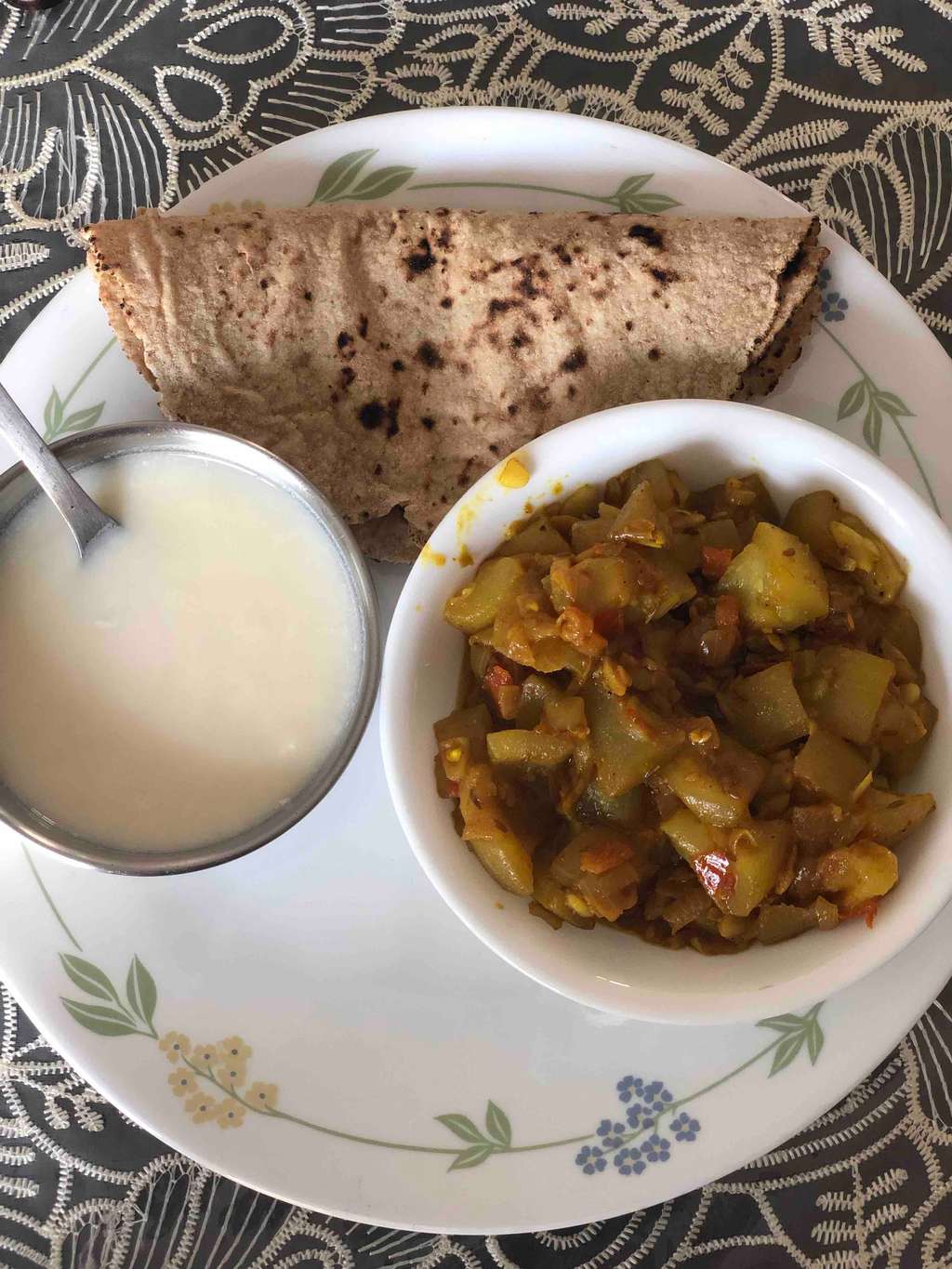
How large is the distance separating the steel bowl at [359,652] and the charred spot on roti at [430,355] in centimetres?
40

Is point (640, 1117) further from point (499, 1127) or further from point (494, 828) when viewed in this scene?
point (494, 828)

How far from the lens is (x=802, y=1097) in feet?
6.96

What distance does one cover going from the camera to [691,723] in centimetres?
182

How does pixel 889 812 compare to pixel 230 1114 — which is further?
pixel 230 1114

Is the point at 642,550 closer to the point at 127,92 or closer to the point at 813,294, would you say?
the point at 813,294

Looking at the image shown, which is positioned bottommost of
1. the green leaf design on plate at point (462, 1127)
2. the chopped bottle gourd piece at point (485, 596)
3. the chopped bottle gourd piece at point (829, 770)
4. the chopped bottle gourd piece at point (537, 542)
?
the green leaf design on plate at point (462, 1127)

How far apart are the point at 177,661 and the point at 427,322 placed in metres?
0.91

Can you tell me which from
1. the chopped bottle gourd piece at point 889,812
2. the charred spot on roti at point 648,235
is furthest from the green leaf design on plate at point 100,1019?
the charred spot on roti at point 648,235

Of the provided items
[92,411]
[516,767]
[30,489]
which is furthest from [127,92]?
[516,767]

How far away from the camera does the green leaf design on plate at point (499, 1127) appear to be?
2.15 metres

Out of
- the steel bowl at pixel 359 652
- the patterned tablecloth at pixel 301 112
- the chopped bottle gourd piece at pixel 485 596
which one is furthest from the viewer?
the patterned tablecloth at pixel 301 112

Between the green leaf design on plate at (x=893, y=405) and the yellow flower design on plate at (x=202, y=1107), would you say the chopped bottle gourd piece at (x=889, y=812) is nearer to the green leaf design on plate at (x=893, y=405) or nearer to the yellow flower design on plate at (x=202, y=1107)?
the green leaf design on plate at (x=893, y=405)

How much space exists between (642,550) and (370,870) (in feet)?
3.14

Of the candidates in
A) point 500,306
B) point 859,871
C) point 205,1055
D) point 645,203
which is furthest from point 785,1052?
point 645,203
